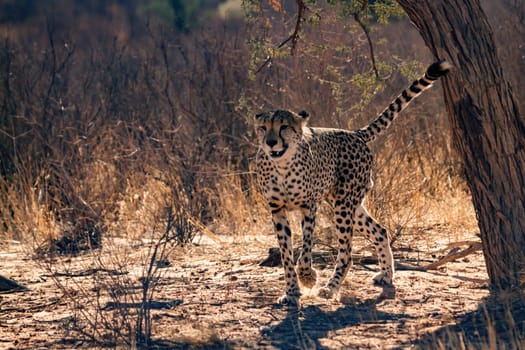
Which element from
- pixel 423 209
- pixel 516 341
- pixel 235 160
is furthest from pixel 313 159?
pixel 235 160

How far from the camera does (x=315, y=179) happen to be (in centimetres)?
605

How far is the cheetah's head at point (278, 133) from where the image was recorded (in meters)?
5.73

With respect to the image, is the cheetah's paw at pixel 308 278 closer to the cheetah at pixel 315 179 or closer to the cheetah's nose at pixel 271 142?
the cheetah at pixel 315 179

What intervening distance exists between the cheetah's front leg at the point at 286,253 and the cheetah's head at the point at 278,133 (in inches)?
16.4

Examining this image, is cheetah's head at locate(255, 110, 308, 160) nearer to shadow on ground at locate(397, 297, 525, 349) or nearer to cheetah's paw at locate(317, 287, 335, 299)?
cheetah's paw at locate(317, 287, 335, 299)

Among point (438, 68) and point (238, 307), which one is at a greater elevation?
point (438, 68)

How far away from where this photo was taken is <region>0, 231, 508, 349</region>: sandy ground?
4965mm

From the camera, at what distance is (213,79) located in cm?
1039

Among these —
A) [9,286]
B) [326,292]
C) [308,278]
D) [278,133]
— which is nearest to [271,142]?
[278,133]

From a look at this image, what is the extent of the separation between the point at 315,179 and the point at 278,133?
0.46 m

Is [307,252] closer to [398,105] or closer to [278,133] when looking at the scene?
[278,133]

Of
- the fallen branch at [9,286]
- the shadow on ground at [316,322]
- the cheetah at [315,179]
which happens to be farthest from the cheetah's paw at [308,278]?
the fallen branch at [9,286]

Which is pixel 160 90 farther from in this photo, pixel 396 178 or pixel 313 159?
pixel 313 159

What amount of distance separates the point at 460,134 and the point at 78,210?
3902mm
